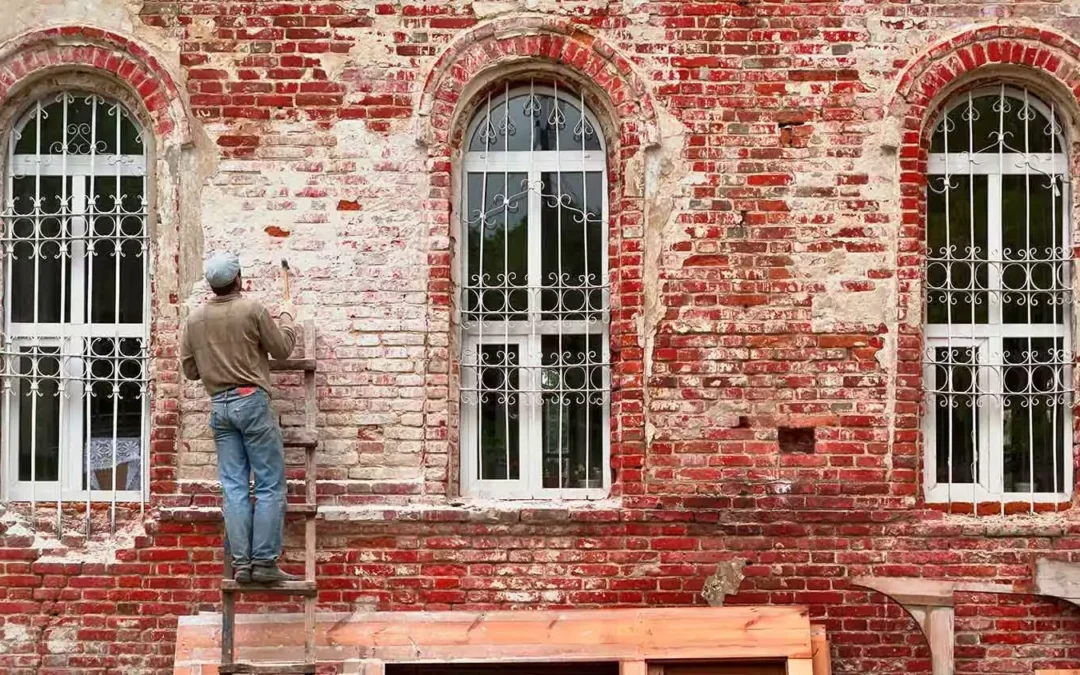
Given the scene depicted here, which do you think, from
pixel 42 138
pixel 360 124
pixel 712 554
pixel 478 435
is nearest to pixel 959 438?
pixel 712 554

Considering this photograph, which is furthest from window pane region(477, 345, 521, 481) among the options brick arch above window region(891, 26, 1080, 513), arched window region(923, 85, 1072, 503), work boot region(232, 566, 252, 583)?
arched window region(923, 85, 1072, 503)

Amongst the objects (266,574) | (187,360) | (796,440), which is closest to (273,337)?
(187,360)

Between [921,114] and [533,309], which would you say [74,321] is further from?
[921,114]

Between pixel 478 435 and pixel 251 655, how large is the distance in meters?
1.67

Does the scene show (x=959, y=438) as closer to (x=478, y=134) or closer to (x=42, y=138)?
(x=478, y=134)

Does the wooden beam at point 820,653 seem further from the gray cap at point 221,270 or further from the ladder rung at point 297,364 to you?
the gray cap at point 221,270

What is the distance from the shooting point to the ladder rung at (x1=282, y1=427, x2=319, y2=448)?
702cm

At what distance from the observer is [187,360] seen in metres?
6.91

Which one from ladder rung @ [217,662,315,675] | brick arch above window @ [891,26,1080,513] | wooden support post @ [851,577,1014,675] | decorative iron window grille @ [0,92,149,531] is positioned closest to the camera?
ladder rung @ [217,662,315,675]

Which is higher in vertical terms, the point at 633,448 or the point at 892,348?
the point at 892,348

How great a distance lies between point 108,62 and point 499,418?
2.88 meters

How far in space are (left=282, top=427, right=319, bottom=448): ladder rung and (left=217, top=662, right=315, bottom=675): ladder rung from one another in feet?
3.66

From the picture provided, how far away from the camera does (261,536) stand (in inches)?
265

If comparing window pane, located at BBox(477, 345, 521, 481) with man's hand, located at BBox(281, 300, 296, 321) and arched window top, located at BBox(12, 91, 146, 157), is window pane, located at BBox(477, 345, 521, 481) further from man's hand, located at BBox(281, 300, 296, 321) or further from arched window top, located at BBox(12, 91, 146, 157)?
arched window top, located at BBox(12, 91, 146, 157)
